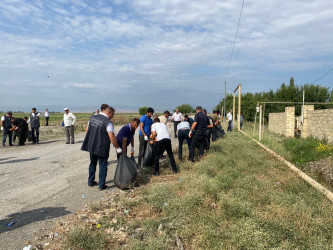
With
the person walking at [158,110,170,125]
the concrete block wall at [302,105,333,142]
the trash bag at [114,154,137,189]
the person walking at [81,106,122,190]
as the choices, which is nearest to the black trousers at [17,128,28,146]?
the person walking at [158,110,170,125]

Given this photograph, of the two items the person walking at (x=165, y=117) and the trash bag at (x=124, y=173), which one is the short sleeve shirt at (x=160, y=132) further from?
the person walking at (x=165, y=117)

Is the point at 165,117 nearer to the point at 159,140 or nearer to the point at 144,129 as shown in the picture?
the point at 144,129

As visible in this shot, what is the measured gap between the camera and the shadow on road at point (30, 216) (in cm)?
408

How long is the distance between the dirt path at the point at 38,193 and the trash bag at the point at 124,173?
36 cm

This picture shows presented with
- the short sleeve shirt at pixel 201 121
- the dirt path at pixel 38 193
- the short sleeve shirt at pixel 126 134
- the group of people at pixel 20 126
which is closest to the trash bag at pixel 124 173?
the dirt path at pixel 38 193

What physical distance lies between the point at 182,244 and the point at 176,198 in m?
1.26

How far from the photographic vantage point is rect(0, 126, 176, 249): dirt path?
4.00m

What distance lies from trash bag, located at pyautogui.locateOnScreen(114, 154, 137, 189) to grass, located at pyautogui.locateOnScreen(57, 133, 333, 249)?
438 millimetres

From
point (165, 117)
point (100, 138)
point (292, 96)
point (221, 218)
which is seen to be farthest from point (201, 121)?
point (292, 96)

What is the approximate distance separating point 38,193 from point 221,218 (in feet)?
12.7

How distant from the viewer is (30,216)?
4434mm

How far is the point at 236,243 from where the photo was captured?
326 centimetres

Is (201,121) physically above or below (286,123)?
above

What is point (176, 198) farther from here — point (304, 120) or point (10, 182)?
point (304, 120)
